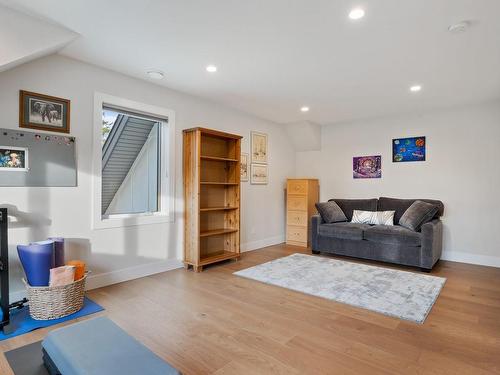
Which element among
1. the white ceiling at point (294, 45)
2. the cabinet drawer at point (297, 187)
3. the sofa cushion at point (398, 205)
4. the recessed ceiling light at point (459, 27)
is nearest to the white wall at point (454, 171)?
the sofa cushion at point (398, 205)

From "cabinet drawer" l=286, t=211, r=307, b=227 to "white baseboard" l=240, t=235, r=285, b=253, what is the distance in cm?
40

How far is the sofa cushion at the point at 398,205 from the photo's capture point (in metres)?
4.68

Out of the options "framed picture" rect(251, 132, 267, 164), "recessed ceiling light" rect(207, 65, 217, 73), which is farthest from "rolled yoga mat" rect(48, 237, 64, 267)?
"framed picture" rect(251, 132, 267, 164)

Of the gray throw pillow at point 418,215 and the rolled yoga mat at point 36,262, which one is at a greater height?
the gray throw pillow at point 418,215

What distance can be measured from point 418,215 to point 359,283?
152 centimetres

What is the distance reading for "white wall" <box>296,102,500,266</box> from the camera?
438 cm

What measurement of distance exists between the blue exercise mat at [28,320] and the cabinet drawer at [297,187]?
388 centimetres

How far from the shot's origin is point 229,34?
2.56 metres

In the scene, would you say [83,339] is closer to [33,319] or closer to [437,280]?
[33,319]

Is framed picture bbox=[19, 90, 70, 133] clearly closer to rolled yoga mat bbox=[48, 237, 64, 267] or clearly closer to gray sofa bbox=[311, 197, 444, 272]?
rolled yoga mat bbox=[48, 237, 64, 267]

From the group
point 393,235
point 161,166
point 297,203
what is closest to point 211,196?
point 161,166

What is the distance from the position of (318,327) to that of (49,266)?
2.33 meters

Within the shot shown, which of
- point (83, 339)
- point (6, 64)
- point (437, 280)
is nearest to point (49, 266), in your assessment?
point (83, 339)

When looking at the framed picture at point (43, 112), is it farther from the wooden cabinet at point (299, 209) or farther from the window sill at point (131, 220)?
the wooden cabinet at point (299, 209)
